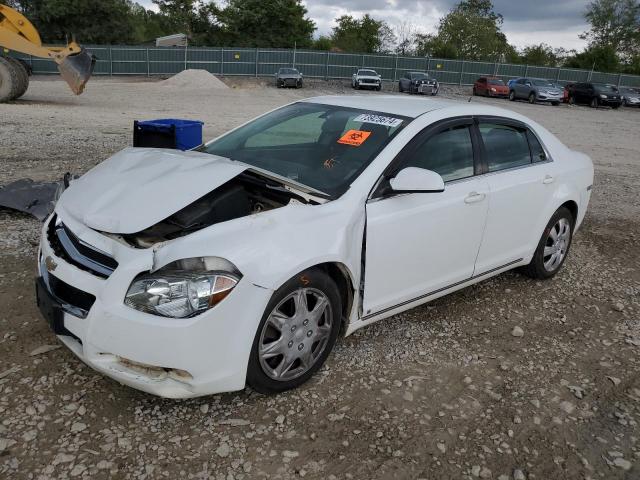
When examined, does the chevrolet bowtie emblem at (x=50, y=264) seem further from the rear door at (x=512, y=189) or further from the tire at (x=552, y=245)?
Answer: the tire at (x=552, y=245)

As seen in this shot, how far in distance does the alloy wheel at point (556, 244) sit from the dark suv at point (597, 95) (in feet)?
111

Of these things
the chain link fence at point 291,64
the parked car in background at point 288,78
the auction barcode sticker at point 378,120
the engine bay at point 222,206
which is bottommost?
the engine bay at point 222,206

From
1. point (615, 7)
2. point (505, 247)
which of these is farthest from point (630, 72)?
point (505, 247)

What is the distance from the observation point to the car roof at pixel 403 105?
150 inches

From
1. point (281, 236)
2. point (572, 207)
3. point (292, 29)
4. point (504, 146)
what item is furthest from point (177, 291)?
point (292, 29)

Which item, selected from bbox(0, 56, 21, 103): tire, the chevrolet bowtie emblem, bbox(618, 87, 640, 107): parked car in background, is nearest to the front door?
the chevrolet bowtie emblem

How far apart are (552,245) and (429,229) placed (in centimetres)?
187

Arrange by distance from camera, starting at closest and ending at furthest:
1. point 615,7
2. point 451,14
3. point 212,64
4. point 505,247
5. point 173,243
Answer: point 173,243, point 505,247, point 212,64, point 615,7, point 451,14

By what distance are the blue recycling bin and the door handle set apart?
3.39 meters

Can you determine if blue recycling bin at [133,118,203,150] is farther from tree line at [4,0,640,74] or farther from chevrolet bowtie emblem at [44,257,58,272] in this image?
tree line at [4,0,640,74]

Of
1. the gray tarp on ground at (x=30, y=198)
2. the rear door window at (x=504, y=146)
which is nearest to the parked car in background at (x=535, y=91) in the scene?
the rear door window at (x=504, y=146)

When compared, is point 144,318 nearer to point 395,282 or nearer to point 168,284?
point 168,284

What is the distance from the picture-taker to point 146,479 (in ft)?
7.93

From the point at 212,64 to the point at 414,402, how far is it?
39243 millimetres
